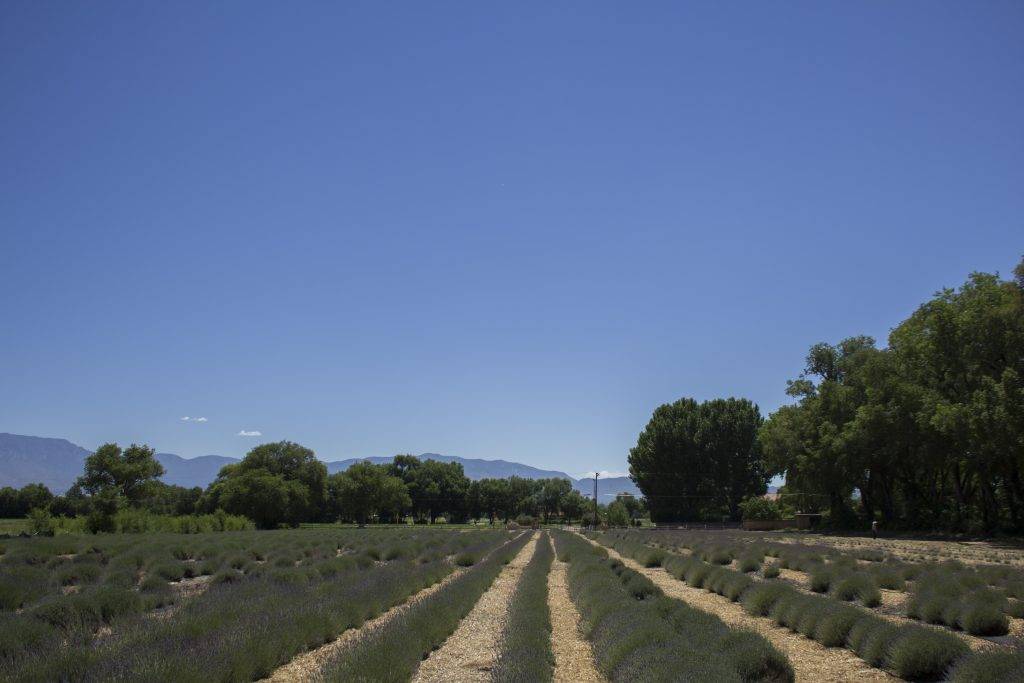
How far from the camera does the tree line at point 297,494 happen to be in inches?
2073

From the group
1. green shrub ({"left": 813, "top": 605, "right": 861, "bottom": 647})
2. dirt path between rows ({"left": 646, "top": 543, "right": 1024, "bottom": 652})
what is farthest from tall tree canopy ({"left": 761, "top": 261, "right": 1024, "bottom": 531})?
green shrub ({"left": 813, "top": 605, "right": 861, "bottom": 647})

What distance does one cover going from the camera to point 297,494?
79688 millimetres

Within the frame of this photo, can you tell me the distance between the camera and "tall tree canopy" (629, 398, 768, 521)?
8644 cm

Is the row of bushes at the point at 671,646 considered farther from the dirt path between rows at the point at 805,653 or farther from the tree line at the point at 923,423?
the tree line at the point at 923,423

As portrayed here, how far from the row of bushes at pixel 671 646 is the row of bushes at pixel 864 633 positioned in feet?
6.08

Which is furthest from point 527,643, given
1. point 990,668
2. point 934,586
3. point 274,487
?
point 274,487

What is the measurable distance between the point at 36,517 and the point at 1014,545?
51.9 metres

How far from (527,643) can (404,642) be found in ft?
6.05

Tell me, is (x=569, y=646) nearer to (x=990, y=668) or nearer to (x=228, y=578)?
(x=990, y=668)

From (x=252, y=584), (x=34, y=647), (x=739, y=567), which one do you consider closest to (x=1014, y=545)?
(x=739, y=567)

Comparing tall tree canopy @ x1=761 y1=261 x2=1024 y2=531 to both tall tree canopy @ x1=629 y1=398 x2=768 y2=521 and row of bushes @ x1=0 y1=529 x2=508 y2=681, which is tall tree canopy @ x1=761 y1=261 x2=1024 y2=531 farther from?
row of bushes @ x1=0 y1=529 x2=508 y2=681

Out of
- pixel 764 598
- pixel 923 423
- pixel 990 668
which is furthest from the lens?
pixel 923 423

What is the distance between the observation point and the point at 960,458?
41688 mm

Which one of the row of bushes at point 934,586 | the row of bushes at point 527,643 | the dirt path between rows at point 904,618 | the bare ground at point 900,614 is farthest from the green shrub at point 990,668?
the row of bushes at point 527,643
